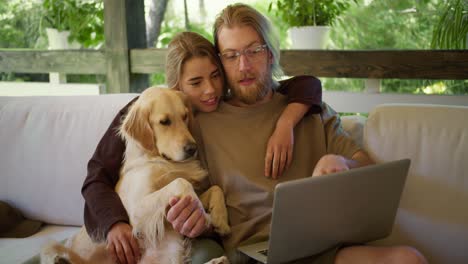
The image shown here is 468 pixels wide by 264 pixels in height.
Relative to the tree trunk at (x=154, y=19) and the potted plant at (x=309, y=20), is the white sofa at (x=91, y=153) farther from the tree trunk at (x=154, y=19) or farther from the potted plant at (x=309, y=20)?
the tree trunk at (x=154, y=19)

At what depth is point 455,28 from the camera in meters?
2.75

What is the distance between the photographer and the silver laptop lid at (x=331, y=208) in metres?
1.16

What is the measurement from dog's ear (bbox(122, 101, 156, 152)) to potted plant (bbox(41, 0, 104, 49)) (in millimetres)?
2189

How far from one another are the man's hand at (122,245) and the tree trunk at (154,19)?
130 inches

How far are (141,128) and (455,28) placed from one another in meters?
2.10

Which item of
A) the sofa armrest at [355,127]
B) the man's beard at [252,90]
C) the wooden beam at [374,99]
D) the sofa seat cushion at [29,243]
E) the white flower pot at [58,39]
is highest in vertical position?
the white flower pot at [58,39]

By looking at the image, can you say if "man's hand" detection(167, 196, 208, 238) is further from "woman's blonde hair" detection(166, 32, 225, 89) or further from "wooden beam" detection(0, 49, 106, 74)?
"wooden beam" detection(0, 49, 106, 74)

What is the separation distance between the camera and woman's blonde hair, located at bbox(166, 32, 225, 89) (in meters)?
1.72

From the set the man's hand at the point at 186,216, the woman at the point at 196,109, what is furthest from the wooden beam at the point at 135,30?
the man's hand at the point at 186,216

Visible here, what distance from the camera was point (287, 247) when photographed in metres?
1.24

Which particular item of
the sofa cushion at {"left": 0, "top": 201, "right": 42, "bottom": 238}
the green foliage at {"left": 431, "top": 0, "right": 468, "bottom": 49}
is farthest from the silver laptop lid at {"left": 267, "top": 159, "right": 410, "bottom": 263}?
the green foliage at {"left": 431, "top": 0, "right": 468, "bottom": 49}

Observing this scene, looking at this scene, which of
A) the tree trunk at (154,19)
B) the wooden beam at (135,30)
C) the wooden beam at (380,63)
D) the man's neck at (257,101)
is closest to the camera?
the man's neck at (257,101)

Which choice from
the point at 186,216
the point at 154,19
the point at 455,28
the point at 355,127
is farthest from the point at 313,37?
the point at 154,19

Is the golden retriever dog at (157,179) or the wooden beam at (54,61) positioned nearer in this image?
the golden retriever dog at (157,179)
